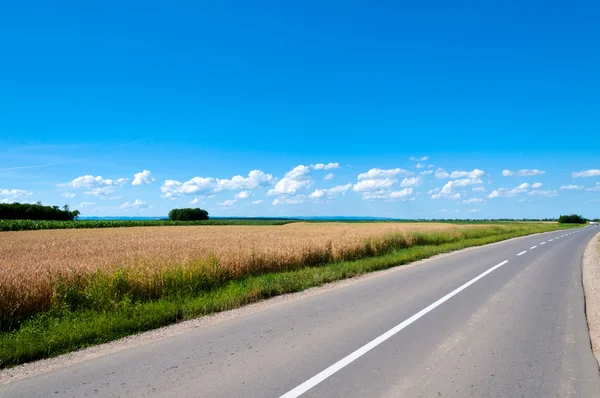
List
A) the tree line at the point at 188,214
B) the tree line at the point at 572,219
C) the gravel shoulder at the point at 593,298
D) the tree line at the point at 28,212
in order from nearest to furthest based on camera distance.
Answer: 1. the gravel shoulder at the point at 593,298
2. the tree line at the point at 28,212
3. the tree line at the point at 188,214
4. the tree line at the point at 572,219

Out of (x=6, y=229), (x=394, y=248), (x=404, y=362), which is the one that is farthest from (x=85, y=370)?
(x=6, y=229)

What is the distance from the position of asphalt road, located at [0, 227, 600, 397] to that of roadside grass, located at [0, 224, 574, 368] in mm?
1042

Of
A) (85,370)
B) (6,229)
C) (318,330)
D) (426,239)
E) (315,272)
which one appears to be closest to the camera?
(85,370)

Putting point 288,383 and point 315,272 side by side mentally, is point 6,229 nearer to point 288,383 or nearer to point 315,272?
point 315,272

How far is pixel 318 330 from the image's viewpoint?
6.86 m

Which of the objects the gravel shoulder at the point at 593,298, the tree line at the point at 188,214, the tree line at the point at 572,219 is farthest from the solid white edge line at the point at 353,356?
the tree line at the point at 572,219

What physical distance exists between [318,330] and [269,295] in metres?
3.69

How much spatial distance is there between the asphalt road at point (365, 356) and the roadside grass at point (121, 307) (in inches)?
41.0

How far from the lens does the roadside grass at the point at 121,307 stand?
6.24 metres

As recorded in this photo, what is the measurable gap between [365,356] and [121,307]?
19.1 ft

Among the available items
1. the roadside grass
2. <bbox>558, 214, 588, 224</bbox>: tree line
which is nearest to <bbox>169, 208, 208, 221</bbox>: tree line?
the roadside grass

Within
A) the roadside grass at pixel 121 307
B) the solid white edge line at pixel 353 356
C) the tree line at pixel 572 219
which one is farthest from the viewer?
the tree line at pixel 572 219

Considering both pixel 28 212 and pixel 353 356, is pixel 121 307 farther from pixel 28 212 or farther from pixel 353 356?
pixel 28 212

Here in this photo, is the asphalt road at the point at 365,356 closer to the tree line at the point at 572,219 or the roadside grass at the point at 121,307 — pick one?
the roadside grass at the point at 121,307
